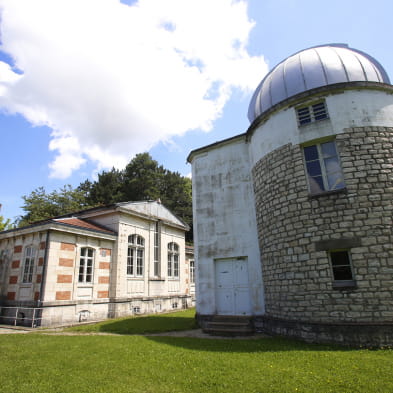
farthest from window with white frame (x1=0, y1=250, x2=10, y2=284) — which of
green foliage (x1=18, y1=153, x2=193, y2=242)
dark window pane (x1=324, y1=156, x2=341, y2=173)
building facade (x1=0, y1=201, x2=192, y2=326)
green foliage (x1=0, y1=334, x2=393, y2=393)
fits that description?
green foliage (x1=18, y1=153, x2=193, y2=242)

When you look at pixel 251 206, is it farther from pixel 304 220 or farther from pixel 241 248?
pixel 304 220

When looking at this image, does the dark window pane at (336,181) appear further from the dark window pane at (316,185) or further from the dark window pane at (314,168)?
the dark window pane at (314,168)

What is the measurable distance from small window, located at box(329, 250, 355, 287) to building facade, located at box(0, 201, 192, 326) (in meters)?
10.5

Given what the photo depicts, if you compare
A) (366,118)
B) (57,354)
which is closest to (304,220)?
(366,118)

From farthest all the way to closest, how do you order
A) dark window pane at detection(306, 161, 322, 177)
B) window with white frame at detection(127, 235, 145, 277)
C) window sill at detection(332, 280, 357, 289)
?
window with white frame at detection(127, 235, 145, 277)
dark window pane at detection(306, 161, 322, 177)
window sill at detection(332, 280, 357, 289)

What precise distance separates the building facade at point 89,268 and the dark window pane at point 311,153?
10067 mm

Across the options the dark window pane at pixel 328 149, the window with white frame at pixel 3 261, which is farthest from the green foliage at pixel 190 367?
the window with white frame at pixel 3 261

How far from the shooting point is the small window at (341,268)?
24.2ft

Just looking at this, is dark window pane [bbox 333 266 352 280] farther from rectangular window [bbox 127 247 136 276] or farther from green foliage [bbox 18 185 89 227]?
green foliage [bbox 18 185 89 227]

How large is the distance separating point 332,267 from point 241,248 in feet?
12.0

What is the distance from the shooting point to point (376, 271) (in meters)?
7.00

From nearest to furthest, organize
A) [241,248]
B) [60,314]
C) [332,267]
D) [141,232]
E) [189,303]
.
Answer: [332,267] < [241,248] < [60,314] < [141,232] < [189,303]

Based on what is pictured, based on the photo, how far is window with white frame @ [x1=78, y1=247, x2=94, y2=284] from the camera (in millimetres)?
12806

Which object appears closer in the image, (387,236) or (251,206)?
(387,236)
